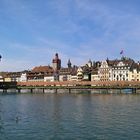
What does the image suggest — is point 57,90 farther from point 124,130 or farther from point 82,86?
point 124,130

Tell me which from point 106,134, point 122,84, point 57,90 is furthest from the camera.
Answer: point 57,90

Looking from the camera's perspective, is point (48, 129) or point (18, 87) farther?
point (18, 87)

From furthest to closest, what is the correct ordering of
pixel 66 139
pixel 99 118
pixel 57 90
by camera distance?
pixel 57 90 < pixel 99 118 < pixel 66 139

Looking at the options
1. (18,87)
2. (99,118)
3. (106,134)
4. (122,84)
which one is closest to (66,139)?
(106,134)

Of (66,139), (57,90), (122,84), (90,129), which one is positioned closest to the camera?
(66,139)

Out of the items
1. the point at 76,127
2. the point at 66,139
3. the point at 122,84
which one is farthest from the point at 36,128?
the point at 122,84

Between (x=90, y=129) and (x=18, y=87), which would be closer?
(x=90, y=129)

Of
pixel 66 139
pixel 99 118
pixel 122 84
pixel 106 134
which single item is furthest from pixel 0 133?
→ pixel 122 84

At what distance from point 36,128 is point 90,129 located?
6420mm

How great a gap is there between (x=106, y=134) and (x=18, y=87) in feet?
495

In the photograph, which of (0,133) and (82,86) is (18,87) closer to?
(82,86)

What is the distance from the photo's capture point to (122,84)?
569 ft

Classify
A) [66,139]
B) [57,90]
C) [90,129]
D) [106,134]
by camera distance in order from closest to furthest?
[66,139] < [106,134] < [90,129] < [57,90]

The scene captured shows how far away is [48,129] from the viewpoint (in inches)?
1790
